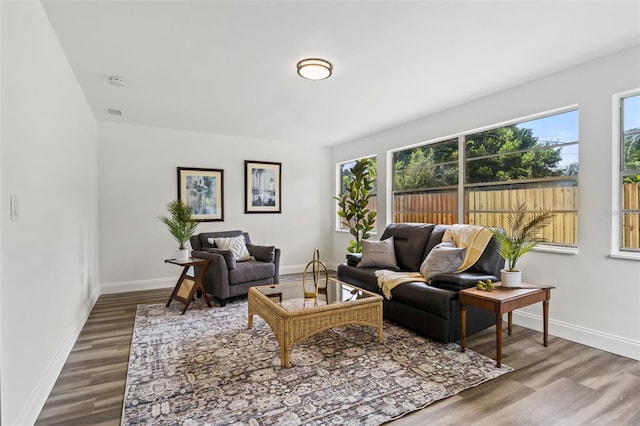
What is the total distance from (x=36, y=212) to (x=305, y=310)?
1.84m

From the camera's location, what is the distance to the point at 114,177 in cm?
486

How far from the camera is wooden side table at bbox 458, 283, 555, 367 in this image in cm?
251

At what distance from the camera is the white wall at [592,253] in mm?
2746

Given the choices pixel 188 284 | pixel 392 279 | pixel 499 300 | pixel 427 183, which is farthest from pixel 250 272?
pixel 499 300

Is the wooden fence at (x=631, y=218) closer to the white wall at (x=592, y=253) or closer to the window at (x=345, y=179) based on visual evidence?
the white wall at (x=592, y=253)

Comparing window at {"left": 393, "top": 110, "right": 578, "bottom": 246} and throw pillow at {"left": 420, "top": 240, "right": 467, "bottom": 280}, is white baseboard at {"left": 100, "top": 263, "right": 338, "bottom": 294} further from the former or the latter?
throw pillow at {"left": 420, "top": 240, "right": 467, "bottom": 280}

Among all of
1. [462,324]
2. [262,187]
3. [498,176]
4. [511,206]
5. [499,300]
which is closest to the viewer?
[499,300]

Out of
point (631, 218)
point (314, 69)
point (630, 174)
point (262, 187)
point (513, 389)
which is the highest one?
point (314, 69)

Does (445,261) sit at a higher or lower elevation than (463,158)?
lower

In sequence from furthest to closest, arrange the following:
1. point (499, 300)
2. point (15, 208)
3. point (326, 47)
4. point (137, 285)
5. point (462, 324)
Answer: point (137, 285)
point (462, 324)
point (326, 47)
point (499, 300)
point (15, 208)

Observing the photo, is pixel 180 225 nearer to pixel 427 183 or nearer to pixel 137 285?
pixel 137 285

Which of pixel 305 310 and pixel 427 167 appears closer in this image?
pixel 305 310

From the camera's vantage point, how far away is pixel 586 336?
2.96m

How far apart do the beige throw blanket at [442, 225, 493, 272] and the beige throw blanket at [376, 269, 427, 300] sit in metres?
0.43
